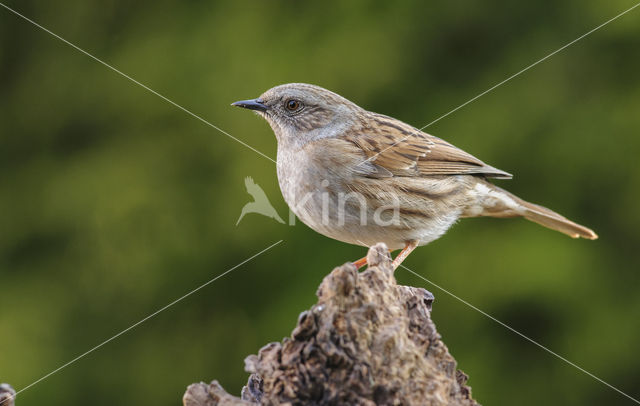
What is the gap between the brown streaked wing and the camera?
13.9 feet

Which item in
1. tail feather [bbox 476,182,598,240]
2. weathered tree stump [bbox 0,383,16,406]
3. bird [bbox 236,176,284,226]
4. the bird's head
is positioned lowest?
bird [bbox 236,176,284,226]

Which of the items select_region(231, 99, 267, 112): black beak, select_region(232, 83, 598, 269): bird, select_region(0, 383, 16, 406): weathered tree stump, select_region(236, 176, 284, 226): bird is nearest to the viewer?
select_region(0, 383, 16, 406): weathered tree stump

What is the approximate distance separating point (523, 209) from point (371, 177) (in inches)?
40.8

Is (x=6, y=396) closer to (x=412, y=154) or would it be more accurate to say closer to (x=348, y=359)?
(x=348, y=359)

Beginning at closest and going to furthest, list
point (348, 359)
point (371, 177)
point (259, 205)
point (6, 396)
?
1. point (348, 359)
2. point (6, 396)
3. point (371, 177)
4. point (259, 205)

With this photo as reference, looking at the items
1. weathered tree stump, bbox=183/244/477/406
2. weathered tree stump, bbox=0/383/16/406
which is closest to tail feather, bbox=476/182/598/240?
weathered tree stump, bbox=183/244/477/406

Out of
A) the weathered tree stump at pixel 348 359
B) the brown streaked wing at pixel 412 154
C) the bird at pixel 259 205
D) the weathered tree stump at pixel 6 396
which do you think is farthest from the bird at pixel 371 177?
the weathered tree stump at pixel 6 396

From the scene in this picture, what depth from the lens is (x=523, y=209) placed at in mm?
4402

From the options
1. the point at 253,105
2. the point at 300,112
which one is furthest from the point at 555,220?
the point at 253,105

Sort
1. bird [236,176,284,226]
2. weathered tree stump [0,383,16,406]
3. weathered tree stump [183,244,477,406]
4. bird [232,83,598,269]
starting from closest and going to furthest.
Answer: weathered tree stump [183,244,477,406]
weathered tree stump [0,383,16,406]
bird [232,83,598,269]
bird [236,176,284,226]

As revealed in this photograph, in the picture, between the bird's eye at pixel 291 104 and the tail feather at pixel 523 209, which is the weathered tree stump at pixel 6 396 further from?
the tail feather at pixel 523 209

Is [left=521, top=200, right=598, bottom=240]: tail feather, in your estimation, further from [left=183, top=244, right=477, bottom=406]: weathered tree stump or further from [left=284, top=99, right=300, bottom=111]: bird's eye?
[left=183, top=244, right=477, bottom=406]: weathered tree stump

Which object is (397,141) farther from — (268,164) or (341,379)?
(341,379)

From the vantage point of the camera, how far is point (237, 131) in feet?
17.1
